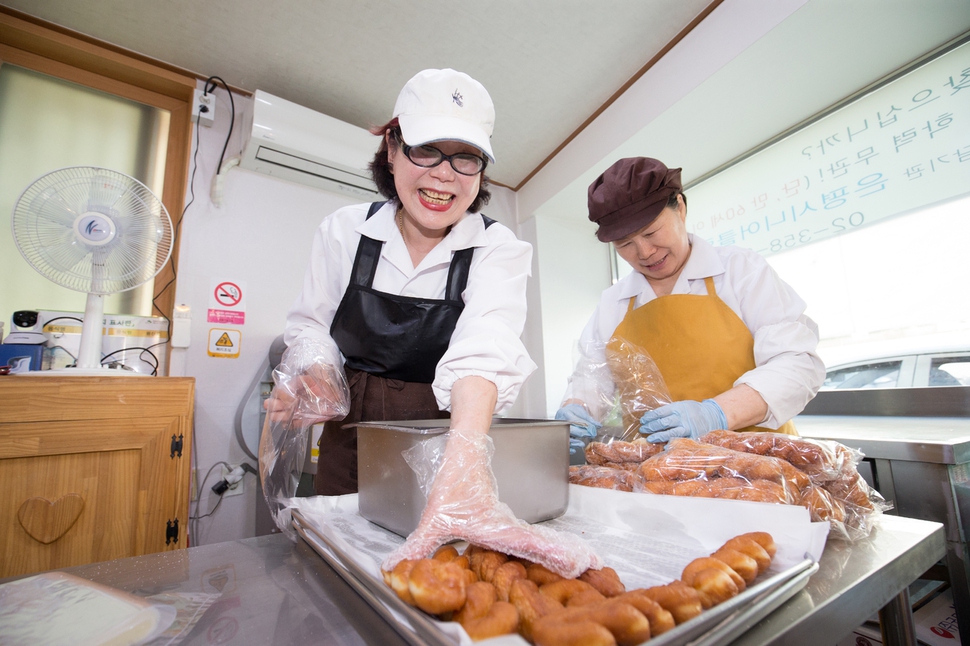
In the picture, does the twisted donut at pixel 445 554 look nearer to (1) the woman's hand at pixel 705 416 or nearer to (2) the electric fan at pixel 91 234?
(1) the woman's hand at pixel 705 416

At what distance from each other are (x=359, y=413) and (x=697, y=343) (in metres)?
1.14

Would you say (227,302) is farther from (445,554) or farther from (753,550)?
(753,550)

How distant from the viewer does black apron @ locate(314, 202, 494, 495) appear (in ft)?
4.08

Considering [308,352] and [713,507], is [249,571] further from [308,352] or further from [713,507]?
[713,507]

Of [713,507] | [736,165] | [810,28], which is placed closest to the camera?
[713,507]

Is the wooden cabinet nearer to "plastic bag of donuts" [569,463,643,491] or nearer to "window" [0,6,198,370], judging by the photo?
"window" [0,6,198,370]

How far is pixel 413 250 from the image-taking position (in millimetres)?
1334

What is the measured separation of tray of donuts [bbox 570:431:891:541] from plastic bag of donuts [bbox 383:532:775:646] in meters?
0.16

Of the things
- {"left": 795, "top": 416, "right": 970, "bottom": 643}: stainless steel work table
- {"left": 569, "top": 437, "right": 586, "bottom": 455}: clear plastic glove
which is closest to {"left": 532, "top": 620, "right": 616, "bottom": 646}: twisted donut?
{"left": 569, "top": 437, "right": 586, "bottom": 455}: clear plastic glove

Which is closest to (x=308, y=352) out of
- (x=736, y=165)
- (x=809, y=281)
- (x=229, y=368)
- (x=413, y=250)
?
(x=413, y=250)

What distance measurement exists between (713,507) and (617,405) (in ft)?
2.29

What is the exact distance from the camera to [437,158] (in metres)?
1.14

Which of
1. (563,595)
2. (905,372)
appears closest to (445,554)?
(563,595)

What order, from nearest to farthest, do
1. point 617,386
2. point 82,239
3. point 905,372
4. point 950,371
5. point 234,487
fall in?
1. point 617,386
2. point 82,239
3. point 950,371
4. point 905,372
5. point 234,487
